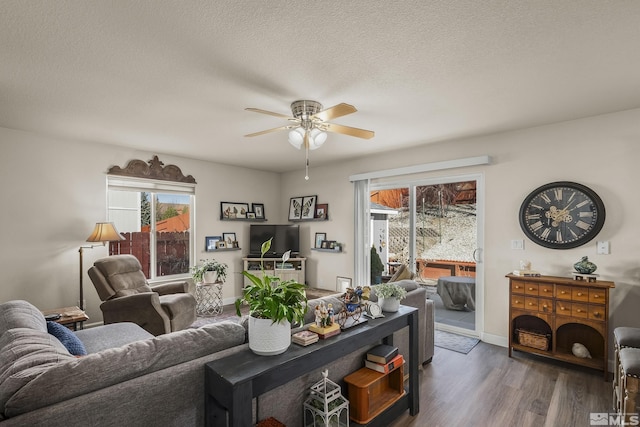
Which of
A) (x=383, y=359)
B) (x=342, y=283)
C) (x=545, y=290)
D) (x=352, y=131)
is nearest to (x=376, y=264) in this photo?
(x=342, y=283)

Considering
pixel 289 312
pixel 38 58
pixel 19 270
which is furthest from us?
pixel 19 270

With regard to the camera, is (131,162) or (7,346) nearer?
(7,346)

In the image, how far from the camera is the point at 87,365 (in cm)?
118

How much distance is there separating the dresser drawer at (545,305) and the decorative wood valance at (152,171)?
4853 mm

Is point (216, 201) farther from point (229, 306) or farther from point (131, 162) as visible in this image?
point (229, 306)

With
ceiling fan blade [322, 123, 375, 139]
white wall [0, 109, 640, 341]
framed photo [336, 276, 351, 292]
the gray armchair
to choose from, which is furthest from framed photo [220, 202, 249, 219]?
ceiling fan blade [322, 123, 375, 139]

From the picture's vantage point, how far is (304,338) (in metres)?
1.69

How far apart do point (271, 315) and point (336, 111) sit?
5.04 ft

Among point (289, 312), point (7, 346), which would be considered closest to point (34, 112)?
point (7, 346)

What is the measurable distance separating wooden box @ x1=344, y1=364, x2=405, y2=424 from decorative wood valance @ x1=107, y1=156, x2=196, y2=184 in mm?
4004

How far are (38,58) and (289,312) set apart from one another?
227cm

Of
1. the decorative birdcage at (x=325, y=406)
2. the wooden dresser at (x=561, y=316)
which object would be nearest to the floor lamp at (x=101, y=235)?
the decorative birdcage at (x=325, y=406)

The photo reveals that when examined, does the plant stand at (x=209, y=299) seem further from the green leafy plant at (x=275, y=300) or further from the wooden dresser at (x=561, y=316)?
the wooden dresser at (x=561, y=316)

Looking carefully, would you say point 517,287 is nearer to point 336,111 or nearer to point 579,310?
point 579,310
